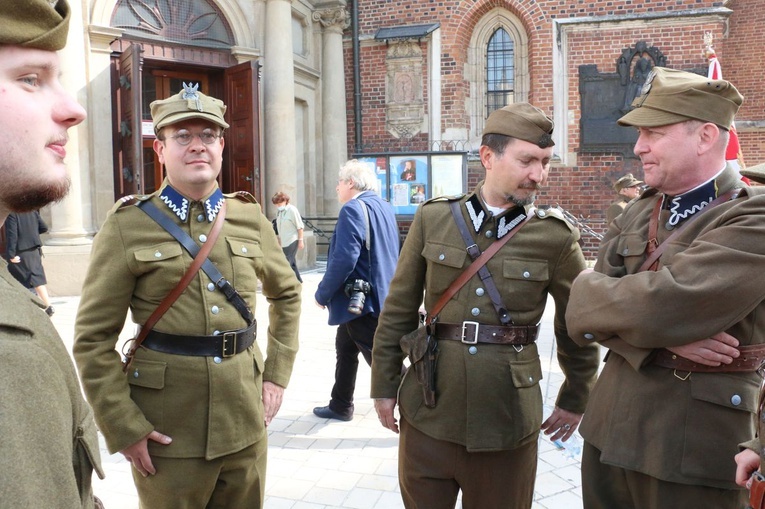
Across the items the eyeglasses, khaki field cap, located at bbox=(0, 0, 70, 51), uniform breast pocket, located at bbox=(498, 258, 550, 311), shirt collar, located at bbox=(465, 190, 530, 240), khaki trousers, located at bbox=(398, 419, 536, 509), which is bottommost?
khaki trousers, located at bbox=(398, 419, 536, 509)

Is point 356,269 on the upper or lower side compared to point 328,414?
upper

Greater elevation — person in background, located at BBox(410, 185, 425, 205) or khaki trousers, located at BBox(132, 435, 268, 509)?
person in background, located at BBox(410, 185, 425, 205)

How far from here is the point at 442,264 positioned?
97.7 inches

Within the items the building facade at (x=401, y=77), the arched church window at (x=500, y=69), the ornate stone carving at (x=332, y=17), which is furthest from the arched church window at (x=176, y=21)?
the arched church window at (x=500, y=69)

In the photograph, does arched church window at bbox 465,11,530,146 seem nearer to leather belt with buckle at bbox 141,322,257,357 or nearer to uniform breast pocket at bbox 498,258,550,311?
uniform breast pocket at bbox 498,258,550,311

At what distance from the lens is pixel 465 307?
2.41 metres

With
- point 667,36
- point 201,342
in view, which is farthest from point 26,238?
point 667,36

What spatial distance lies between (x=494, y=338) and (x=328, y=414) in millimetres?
2801

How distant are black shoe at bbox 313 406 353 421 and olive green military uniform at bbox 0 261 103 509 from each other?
12.7 feet

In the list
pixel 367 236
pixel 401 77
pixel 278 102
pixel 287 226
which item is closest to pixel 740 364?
pixel 367 236

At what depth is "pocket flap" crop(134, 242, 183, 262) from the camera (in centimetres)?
229

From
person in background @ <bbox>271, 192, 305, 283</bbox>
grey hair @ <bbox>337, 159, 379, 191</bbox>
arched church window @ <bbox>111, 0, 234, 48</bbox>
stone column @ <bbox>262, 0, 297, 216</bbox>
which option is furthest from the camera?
stone column @ <bbox>262, 0, 297, 216</bbox>

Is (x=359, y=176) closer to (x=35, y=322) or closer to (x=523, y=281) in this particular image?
(x=523, y=281)

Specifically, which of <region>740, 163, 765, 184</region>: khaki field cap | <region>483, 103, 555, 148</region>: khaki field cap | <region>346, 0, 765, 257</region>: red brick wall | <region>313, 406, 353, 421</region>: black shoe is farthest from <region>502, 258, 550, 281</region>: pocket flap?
<region>346, 0, 765, 257</region>: red brick wall
